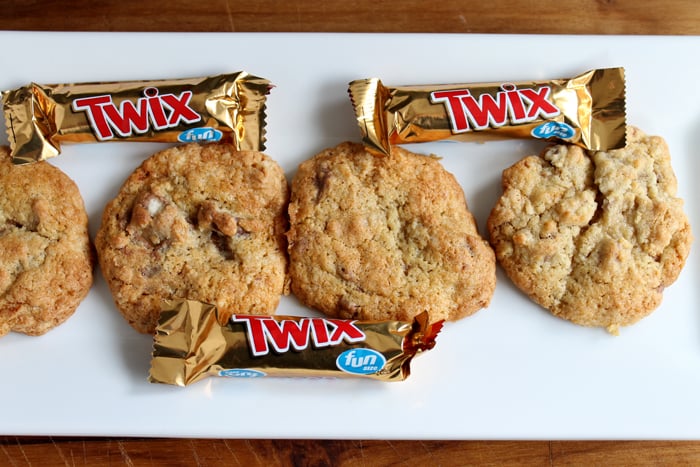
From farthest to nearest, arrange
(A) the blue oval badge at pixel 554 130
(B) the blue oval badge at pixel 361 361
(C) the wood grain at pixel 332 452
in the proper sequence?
1. (C) the wood grain at pixel 332 452
2. (A) the blue oval badge at pixel 554 130
3. (B) the blue oval badge at pixel 361 361

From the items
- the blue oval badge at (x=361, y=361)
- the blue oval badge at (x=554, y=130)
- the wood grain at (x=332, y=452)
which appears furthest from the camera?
the wood grain at (x=332, y=452)

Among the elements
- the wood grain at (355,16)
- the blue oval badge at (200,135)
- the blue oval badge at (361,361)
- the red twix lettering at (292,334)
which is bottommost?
the blue oval badge at (361,361)

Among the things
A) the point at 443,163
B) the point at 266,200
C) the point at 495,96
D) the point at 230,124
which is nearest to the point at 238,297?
the point at 266,200

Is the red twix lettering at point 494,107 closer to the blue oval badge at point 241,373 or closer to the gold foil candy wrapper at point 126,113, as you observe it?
the gold foil candy wrapper at point 126,113

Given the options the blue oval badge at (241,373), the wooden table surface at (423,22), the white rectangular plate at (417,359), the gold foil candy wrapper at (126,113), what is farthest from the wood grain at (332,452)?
the gold foil candy wrapper at (126,113)

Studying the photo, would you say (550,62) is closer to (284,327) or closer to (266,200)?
(266,200)

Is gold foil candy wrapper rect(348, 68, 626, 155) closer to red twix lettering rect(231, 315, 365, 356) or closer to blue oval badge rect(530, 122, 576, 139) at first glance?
blue oval badge rect(530, 122, 576, 139)
